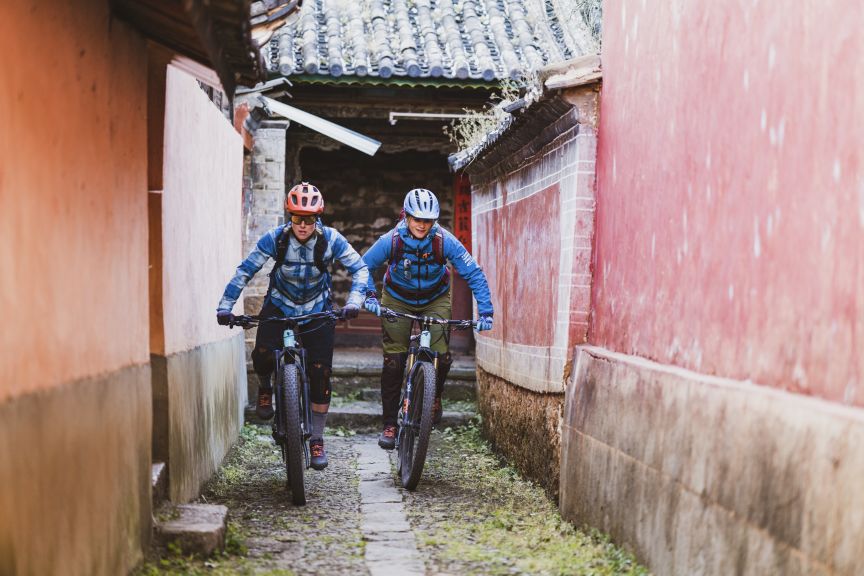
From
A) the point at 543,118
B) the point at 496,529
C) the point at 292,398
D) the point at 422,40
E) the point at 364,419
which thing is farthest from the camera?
the point at 422,40

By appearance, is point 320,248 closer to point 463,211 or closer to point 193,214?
point 193,214

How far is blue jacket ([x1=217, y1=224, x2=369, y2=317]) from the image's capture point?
7.23 m

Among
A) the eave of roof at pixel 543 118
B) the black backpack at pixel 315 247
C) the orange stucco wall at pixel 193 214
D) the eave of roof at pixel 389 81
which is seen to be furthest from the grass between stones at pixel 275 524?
the eave of roof at pixel 389 81

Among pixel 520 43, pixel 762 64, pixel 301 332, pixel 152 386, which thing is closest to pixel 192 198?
pixel 301 332

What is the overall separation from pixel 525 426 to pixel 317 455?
5.52 feet

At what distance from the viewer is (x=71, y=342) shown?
12.8ft

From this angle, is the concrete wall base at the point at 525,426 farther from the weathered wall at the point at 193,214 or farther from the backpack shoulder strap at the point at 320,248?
the weathered wall at the point at 193,214

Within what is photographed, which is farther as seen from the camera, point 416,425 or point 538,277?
point 538,277

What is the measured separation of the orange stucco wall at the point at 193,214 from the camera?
20.1 ft

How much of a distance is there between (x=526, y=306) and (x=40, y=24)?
17.8ft

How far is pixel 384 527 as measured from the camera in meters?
6.48

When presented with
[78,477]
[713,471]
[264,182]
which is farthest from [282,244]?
[264,182]

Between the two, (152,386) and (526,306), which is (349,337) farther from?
(152,386)

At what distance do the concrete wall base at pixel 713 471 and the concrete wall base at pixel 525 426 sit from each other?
60 centimetres
